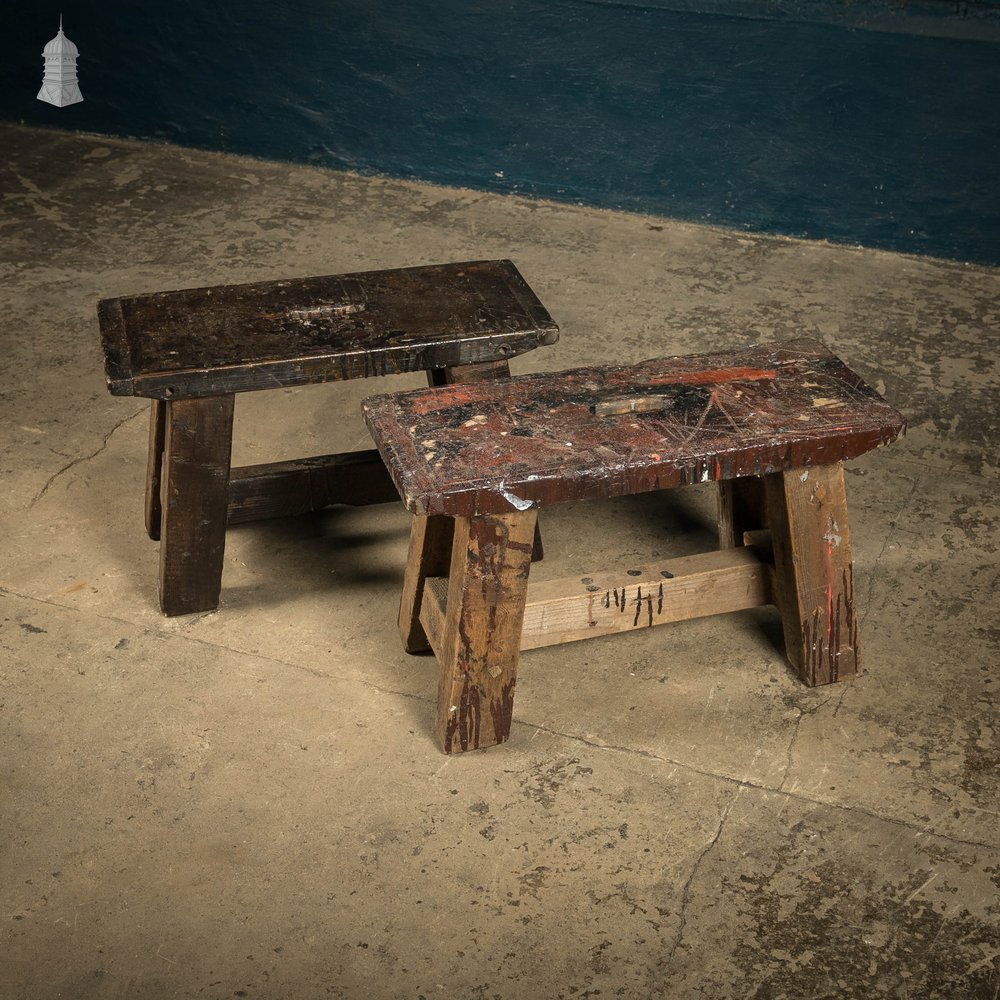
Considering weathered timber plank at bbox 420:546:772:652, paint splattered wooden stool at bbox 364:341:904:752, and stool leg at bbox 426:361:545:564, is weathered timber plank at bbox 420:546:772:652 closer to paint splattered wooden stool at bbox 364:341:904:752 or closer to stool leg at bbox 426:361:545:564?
paint splattered wooden stool at bbox 364:341:904:752

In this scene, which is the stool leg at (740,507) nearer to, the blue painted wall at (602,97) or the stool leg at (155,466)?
the stool leg at (155,466)

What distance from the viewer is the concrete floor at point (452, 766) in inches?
83.6

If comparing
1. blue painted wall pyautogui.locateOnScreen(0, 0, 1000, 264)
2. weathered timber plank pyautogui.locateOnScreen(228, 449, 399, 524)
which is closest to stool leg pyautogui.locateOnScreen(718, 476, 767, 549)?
weathered timber plank pyautogui.locateOnScreen(228, 449, 399, 524)

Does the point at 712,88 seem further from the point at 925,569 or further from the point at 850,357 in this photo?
the point at 925,569

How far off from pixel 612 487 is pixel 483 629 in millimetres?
356

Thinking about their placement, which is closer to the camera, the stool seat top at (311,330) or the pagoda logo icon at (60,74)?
the stool seat top at (311,330)

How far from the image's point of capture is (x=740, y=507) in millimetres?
2979

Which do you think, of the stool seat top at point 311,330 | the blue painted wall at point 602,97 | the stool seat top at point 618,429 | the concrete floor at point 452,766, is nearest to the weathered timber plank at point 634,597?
the concrete floor at point 452,766

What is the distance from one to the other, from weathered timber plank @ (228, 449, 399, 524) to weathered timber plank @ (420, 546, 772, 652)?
56 centimetres

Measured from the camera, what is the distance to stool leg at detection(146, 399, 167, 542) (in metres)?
3.04

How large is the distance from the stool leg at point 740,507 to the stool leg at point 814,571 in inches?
11.4

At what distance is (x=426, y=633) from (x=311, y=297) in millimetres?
831

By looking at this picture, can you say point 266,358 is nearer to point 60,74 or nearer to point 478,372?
point 478,372

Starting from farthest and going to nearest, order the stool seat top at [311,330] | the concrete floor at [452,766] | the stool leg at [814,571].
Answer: the stool seat top at [311,330] → the stool leg at [814,571] → the concrete floor at [452,766]
